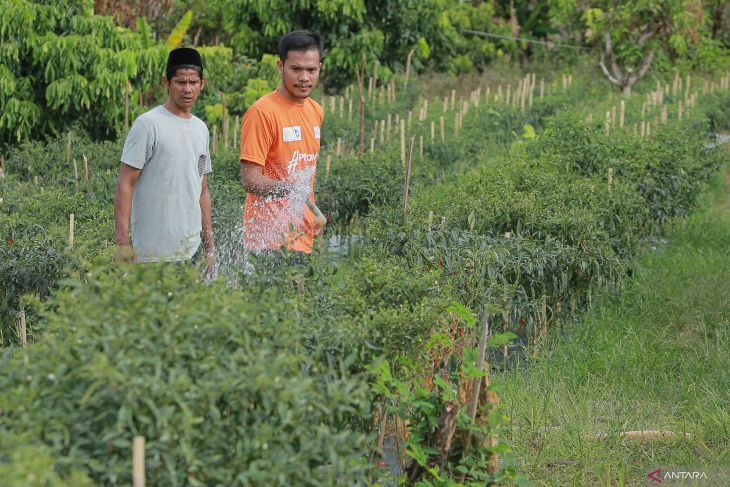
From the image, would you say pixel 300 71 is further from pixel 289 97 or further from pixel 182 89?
pixel 182 89

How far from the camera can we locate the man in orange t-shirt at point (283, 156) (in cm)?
467

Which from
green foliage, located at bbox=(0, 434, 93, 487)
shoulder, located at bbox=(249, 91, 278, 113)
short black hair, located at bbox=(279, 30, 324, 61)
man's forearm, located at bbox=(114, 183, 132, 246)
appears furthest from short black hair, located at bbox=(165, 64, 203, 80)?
green foliage, located at bbox=(0, 434, 93, 487)

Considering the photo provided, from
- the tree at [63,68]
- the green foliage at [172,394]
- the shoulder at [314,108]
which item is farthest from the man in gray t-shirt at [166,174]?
the tree at [63,68]

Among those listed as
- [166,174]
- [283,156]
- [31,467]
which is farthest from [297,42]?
[31,467]

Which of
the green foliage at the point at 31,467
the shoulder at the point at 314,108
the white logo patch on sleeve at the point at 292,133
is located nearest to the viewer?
the green foliage at the point at 31,467

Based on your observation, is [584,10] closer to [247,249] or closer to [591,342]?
[591,342]

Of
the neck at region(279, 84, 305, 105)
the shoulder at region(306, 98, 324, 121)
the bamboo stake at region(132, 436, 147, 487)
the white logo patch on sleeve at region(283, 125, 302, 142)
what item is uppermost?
the neck at region(279, 84, 305, 105)

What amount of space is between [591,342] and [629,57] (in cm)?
1343

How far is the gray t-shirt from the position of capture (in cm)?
432

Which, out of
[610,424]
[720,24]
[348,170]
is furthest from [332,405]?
[720,24]

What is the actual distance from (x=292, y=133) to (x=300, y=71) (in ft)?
0.96

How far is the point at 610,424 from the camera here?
192 inches

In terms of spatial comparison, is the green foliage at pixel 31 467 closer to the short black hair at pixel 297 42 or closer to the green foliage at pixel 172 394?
the green foliage at pixel 172 394

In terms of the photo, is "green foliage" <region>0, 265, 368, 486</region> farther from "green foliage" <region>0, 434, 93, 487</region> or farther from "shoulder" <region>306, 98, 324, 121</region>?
"shoulder" <region>306, 98, 324, 121</region>
